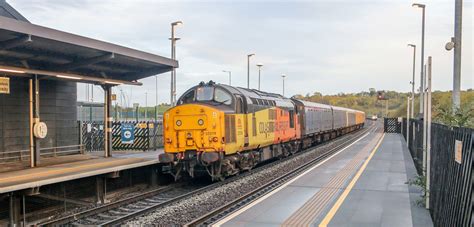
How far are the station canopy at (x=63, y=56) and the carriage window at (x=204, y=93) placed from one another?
6.22 feet

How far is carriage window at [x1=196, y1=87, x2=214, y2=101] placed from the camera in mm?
15297

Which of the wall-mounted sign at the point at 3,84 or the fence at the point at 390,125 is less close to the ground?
the wall-mounted sign at the point at 3,84

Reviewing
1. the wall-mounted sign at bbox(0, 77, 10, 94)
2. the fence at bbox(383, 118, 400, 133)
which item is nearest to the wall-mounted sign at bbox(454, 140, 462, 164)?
the wall-mounted sign at bbox(0, 77, 10, 94)

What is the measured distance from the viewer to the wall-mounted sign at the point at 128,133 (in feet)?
69.5

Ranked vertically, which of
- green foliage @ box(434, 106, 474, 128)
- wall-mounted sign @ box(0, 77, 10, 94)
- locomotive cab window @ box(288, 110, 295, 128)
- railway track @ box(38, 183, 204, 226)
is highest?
wall-mounted sign @ box(0, 77, 10, 94)

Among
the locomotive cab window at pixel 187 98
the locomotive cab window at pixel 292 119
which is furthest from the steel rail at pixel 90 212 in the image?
the locomotive cab window at pixel 292 119

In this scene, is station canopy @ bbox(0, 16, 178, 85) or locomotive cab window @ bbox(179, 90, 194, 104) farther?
locomotive cab window @ bbox(179, 90, 194, 104)

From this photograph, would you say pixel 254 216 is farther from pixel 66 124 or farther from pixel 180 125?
pixel 66 124

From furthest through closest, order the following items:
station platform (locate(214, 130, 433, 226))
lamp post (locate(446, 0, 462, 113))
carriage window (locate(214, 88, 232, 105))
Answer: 1. carriage window (locate(214, 88, 232, 105))
2. lamp post (locate(446, 0, 462, 113))
3. station platform (locate(214, 130, 433, 226))

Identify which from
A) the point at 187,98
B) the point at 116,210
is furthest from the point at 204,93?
the point at 116,210

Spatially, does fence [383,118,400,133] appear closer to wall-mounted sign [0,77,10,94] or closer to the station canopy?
the station canopy

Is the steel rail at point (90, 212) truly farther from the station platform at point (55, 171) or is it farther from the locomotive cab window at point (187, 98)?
the locomotive cab window at point (187, 98)

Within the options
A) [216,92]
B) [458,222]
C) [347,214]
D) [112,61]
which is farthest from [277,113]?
[458,222]

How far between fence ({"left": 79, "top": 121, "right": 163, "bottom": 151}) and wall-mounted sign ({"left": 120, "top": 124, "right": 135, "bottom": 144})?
2.01 feet
